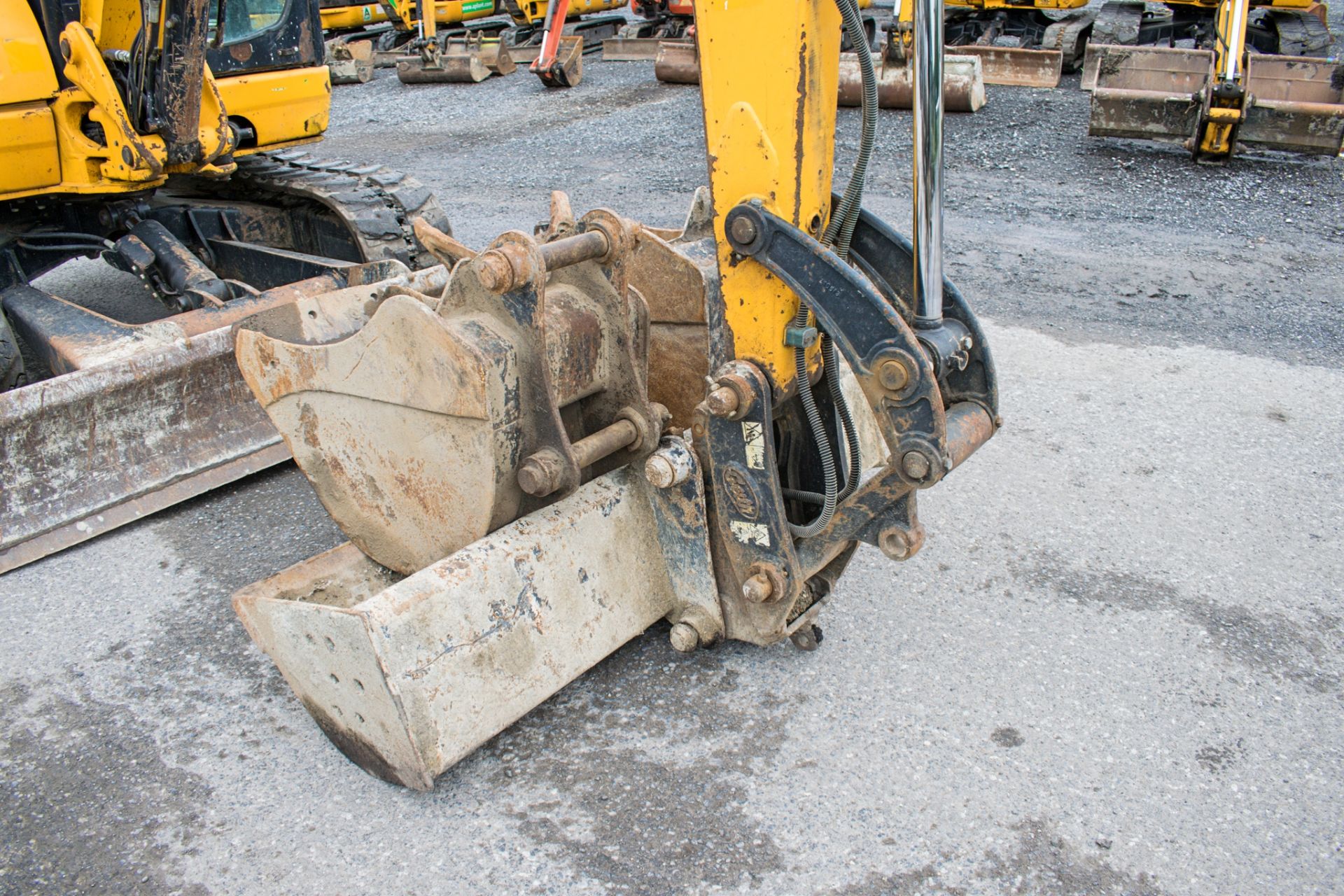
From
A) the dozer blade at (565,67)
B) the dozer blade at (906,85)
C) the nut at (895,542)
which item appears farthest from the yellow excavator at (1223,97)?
the nut at (895,542)

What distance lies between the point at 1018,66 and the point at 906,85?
1814 millimetres

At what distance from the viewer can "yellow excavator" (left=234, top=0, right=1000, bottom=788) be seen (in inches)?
84.9

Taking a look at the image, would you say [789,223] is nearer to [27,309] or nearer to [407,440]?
[407,440]

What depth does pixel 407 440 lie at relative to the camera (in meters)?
2.46

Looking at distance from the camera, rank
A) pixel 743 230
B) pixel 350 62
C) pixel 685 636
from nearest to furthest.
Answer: pixel 743 230
pixel 685 636
pixel 350 62

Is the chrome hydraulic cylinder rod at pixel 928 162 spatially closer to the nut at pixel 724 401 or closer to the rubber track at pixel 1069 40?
the nut at pixel 724 401

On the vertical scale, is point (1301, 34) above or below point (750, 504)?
above

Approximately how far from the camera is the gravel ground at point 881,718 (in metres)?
2.14

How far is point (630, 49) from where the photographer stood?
14.4m

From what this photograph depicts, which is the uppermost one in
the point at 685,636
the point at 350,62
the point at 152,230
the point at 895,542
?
the point at 350,62

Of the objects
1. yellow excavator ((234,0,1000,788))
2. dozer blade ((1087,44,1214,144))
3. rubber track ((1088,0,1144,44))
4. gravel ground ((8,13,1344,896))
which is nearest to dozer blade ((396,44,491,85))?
rubber track ((1088,0,1144,44))

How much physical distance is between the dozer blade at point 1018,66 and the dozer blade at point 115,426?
8648mm

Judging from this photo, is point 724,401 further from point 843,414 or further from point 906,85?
point 906,85

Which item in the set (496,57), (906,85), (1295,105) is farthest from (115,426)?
(496,57)
